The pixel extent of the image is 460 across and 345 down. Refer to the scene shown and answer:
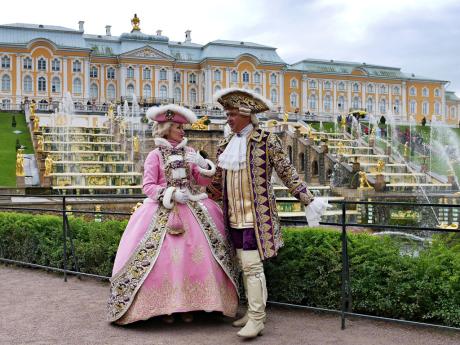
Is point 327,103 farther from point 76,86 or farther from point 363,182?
point 363,182

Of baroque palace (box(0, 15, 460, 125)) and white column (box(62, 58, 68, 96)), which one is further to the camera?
white column (box(62, 58, 68, 96))

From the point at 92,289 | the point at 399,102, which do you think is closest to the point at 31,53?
the point at 399,102

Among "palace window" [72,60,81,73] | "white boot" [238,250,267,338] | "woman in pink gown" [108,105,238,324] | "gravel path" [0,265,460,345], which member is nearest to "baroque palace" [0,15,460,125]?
"palace window" [72,60,81,73]

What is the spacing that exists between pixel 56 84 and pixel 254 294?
5601 centimetres

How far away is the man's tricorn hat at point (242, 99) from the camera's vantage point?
4855 millimetres

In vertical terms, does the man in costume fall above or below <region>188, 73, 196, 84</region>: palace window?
below

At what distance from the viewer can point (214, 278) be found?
4.78 meters

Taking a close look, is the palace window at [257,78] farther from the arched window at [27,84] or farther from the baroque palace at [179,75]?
the arched window at [27,84]

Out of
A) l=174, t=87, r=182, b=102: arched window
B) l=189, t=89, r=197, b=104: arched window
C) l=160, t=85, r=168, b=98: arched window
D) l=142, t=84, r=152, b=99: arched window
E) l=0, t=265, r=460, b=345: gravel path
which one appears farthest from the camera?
l=189, t=89, r=197, b=104: arched window

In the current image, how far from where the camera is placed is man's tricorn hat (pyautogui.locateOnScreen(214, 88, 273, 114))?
4.86 meters

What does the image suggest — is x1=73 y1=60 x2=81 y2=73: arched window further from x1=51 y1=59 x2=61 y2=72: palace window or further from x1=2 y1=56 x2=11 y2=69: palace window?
x1=2 y1=56 x2=11 y2=69: palace window

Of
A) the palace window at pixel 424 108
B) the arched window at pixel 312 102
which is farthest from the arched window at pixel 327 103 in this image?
the palace window at pixel 424 108

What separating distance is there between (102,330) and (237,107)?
221 cm

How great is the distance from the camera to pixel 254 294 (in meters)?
4.64
